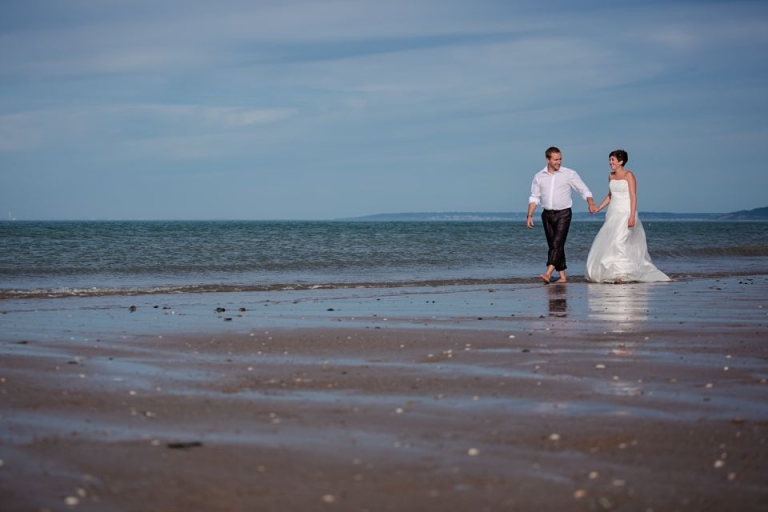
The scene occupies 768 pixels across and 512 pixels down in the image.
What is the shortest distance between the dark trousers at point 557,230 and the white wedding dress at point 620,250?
1.84 ft

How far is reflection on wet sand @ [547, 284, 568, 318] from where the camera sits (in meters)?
10.1

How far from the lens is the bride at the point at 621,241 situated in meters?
15.0

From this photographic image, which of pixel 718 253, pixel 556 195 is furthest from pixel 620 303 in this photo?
pixel 718 253

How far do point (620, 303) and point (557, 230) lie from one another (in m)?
4.09

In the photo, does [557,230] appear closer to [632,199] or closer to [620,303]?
[632,199]

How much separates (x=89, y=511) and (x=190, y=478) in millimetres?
452

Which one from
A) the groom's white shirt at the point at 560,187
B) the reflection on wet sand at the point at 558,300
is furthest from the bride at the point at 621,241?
the reflection on wet sand at the point at 558,300

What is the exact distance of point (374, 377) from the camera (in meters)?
5.84

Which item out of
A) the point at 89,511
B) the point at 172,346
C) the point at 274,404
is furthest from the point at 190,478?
the point at 172,346

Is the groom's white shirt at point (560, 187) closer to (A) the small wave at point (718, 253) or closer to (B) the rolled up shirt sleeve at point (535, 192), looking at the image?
(B) the rolled up shirt sleeve at point (535, 192)

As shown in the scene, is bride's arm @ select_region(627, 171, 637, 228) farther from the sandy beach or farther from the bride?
the sandy beach

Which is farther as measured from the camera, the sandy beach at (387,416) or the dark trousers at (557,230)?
the dark trousers at (557,230)

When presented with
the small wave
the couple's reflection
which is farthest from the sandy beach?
the small wave

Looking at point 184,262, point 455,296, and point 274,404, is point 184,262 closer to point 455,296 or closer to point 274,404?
point 455,296
